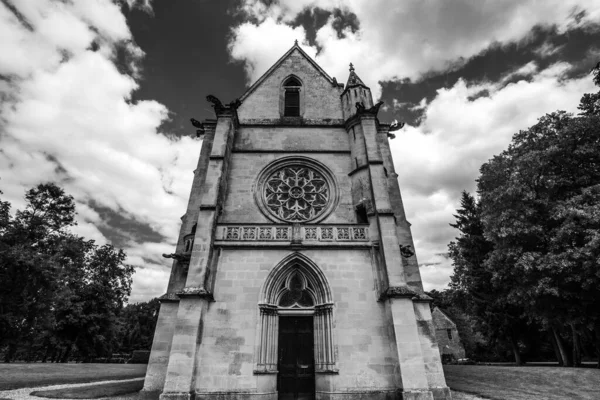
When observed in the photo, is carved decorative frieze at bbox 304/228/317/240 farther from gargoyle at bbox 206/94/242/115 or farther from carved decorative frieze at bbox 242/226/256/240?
gargoyle at bbox 206/94/242/115

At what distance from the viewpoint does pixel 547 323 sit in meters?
13.8

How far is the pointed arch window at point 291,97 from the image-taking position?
49.9ft

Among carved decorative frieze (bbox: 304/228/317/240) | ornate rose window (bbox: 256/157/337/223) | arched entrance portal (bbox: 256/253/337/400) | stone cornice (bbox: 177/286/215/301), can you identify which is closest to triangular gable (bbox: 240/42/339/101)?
ornate rose window (bbox: 256/157/337/223)

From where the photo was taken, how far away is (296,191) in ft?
40.8

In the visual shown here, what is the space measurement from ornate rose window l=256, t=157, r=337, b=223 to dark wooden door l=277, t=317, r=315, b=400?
11.9ft

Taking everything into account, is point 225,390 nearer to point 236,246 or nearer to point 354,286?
point 236,246

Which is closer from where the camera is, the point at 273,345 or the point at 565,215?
the point at 273,345

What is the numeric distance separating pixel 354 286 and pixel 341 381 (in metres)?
2.72

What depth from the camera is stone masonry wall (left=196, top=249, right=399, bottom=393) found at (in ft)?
28.2

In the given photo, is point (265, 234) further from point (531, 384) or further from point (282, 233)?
point (531, 384)

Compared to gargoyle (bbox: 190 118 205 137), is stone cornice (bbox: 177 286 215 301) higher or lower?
lower

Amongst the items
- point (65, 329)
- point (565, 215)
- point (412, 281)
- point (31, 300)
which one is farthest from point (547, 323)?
point (65, 329)

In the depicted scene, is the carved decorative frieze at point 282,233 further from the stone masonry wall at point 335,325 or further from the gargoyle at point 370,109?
the gargoyle at point 370,109

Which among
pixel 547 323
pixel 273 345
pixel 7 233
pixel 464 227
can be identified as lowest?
pixel 273 345
